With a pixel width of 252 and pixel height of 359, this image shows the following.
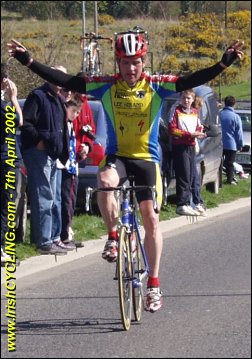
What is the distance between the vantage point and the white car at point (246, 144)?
9.68 metres

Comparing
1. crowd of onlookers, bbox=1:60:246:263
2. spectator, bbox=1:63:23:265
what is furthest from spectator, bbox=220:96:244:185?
spectator, bbox=1:63:23:265

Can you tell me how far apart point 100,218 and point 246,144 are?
1135 mm

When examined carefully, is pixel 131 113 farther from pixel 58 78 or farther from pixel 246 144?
pixel 246 144

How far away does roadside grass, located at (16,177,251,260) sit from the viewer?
9102mm

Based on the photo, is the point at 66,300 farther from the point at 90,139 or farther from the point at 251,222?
the point at 90,139

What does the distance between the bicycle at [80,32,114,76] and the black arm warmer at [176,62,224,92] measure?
0.45m

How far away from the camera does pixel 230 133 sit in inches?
355

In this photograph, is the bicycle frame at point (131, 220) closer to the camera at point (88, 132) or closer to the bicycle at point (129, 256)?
the bicycle at point (129, 256)

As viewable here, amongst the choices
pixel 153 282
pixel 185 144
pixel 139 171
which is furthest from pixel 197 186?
pixel 139 171

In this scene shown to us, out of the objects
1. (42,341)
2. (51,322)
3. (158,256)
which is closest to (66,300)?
(51,322)

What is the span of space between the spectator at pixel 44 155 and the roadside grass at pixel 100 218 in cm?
21

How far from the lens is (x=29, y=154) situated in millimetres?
8062

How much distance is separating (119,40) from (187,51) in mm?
1053

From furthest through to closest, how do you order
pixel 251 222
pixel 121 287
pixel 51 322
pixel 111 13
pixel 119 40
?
1. pixel 251 222
2. pixel 51 322
3. pixel 121 287
4. pixel 111 13
5. pixel 119 40
